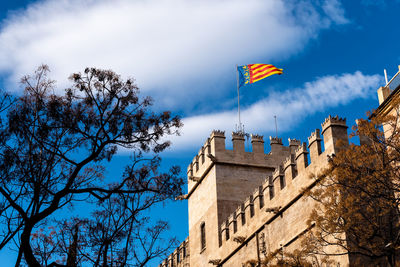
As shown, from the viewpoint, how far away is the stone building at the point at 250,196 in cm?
2392

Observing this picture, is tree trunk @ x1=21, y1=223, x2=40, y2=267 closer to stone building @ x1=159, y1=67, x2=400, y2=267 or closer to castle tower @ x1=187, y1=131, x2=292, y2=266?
stone building @ x1=159, y1=67, x2=400, y2=267

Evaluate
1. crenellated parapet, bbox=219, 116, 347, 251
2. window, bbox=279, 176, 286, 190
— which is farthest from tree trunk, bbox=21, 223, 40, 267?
window, bbox=279, 176, 286, 190

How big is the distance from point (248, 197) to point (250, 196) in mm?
345

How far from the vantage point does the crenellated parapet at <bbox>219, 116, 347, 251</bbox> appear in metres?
23.0

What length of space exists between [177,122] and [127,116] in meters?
1.57

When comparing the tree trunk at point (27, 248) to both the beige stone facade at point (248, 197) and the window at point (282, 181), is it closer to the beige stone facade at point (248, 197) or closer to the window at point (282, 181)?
the beige stone facade at point (248, 197)

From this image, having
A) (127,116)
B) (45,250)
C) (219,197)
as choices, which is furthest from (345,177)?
(219,197)

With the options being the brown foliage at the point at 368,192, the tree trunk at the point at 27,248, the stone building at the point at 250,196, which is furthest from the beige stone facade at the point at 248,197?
the tree trunk at the point at 27,248

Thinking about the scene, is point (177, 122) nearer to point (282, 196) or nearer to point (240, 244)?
point (282, 196)

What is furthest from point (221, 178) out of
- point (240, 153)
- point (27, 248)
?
point (27, 248)

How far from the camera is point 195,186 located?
123 feet

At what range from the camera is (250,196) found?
29.5m

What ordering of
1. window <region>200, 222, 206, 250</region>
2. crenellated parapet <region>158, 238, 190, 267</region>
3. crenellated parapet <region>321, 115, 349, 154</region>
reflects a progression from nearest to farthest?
1. crenellated parapet <region>321, 115, 349, 154</region>
2. window <region>200, 222, 206, 250</region>
3. crenellated parapet <region>158, 238, 190, 267</region>

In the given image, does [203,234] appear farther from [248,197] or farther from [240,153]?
[248,197]
